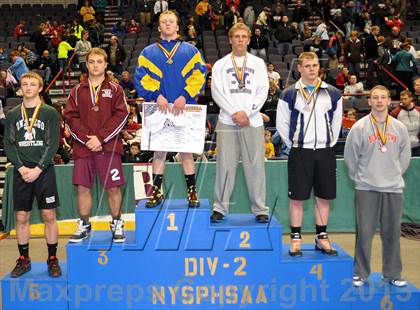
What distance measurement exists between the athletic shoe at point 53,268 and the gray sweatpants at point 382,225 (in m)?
2.64

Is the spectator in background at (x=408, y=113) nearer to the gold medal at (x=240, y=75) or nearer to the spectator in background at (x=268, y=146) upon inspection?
the spectator in background at (x=268, y=146)

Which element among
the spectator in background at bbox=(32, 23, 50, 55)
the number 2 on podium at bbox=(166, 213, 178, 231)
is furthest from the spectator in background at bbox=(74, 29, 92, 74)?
the number 2 on podium at bbox=(166, 213, 178, 231)

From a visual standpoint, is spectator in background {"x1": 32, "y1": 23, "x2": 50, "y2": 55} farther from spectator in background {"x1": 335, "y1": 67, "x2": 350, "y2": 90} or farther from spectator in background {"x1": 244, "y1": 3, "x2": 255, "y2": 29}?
spectator in background {"x1": 335, "y1": 67, "x2": 350, "y2": 90}

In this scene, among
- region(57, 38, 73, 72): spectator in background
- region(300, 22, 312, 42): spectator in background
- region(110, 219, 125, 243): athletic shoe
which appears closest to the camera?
region(110, 219, 125, 243): athletic shoe

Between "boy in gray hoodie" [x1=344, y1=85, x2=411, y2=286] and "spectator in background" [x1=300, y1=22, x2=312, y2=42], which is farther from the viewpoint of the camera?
"spectator in background" [x1=300, y1=22, x2=312, y2=42]

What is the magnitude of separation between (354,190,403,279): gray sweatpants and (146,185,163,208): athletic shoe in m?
1.77

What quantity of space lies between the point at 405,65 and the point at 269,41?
12.4ft

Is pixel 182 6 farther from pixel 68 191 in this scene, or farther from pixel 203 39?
pixel 68 191

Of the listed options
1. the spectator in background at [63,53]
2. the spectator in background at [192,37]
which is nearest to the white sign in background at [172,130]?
the spectator in background at [192,37]

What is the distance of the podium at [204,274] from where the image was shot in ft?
20.3

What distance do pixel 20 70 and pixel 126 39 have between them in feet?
11.6

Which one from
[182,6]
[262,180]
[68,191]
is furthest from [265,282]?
[182,6]

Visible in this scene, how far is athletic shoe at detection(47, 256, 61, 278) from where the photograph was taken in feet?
20.6

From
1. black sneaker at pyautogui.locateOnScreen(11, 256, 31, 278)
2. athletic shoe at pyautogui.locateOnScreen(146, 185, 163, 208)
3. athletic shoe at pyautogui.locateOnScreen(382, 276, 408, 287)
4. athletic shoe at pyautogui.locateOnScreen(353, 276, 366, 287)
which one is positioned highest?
athletic shoe at pyautogui.locateOnScreen(146, 185, 163, 208)
